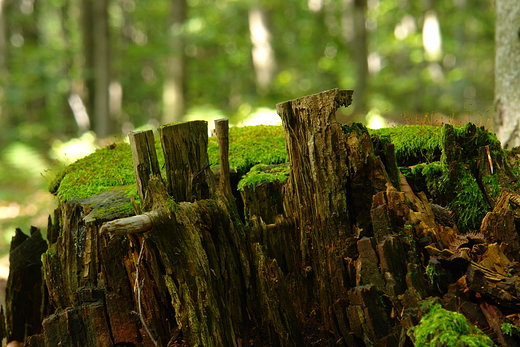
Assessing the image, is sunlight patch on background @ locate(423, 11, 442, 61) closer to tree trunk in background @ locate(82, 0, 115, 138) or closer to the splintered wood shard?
tree trunk in background @ locate(82, 0, 115, 138)

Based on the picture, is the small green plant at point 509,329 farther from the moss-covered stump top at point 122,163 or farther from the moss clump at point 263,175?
the moss-covered stump top at point 122,163

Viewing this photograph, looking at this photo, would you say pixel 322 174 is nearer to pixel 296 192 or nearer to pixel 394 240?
pixel 296 192

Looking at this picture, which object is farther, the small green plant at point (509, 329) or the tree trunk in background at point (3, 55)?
the tree trunk in background at point (3, 55)

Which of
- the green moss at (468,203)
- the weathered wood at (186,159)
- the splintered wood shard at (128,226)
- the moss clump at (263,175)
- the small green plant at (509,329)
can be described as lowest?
the small green plant at (509,329)

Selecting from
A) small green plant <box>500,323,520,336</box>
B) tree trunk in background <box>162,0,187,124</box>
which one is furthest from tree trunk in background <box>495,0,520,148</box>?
tree trunk in background <box>162,0,187,124</box>

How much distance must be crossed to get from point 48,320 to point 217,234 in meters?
1.20

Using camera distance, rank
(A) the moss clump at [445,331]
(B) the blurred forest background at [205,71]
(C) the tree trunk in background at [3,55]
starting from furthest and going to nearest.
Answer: (C) the tree trunk in background at [3,55] < (B) the blurred forest background at [205,71] < (A) the moss clump at [445,331]

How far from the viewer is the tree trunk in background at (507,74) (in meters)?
4.31

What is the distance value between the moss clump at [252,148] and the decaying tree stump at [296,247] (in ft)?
1.75

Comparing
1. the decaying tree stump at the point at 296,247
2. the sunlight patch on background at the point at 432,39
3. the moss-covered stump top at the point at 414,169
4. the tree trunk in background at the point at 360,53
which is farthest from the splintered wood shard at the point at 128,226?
the sunlight patch on background at the point at 432,39

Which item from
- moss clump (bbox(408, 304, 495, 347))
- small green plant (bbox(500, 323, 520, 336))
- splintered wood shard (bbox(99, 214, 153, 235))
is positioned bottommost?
small green plant (bbox(500, 323, 520, 336))

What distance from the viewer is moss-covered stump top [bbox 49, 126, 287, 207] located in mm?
3242

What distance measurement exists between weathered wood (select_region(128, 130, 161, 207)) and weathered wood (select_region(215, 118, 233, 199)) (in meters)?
0.53

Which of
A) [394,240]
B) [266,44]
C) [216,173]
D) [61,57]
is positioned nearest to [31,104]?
[61,57]
